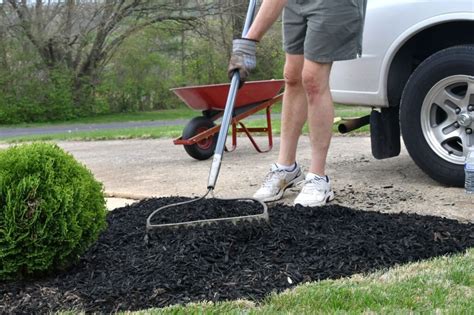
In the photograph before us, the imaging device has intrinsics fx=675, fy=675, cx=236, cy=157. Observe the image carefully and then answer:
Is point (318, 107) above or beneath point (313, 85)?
beneath

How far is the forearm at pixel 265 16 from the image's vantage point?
161 inches

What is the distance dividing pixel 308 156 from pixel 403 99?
181 centimetres

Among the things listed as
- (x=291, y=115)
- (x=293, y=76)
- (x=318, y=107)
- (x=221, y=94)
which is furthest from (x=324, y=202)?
(x=221, y=94)

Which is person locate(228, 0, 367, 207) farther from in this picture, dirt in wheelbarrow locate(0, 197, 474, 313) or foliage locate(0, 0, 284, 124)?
foliage locate(0, 0, 284, 124)

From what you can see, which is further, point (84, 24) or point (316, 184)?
point (84, 24)

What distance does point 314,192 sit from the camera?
13.6 ft

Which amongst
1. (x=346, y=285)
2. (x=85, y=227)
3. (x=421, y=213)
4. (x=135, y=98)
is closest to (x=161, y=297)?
(x=85, y=227)

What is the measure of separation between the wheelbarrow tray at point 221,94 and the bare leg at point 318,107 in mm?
2847

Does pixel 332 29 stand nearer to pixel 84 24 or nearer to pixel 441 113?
pixel 441 113

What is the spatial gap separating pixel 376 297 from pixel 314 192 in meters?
1.67

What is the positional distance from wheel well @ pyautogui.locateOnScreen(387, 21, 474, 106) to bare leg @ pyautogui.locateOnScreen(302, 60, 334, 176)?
2.92 feet

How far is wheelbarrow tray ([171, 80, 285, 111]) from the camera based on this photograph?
274 inches

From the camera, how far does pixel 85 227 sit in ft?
9.75

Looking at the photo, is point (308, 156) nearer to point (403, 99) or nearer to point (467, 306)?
point (403, 99)
